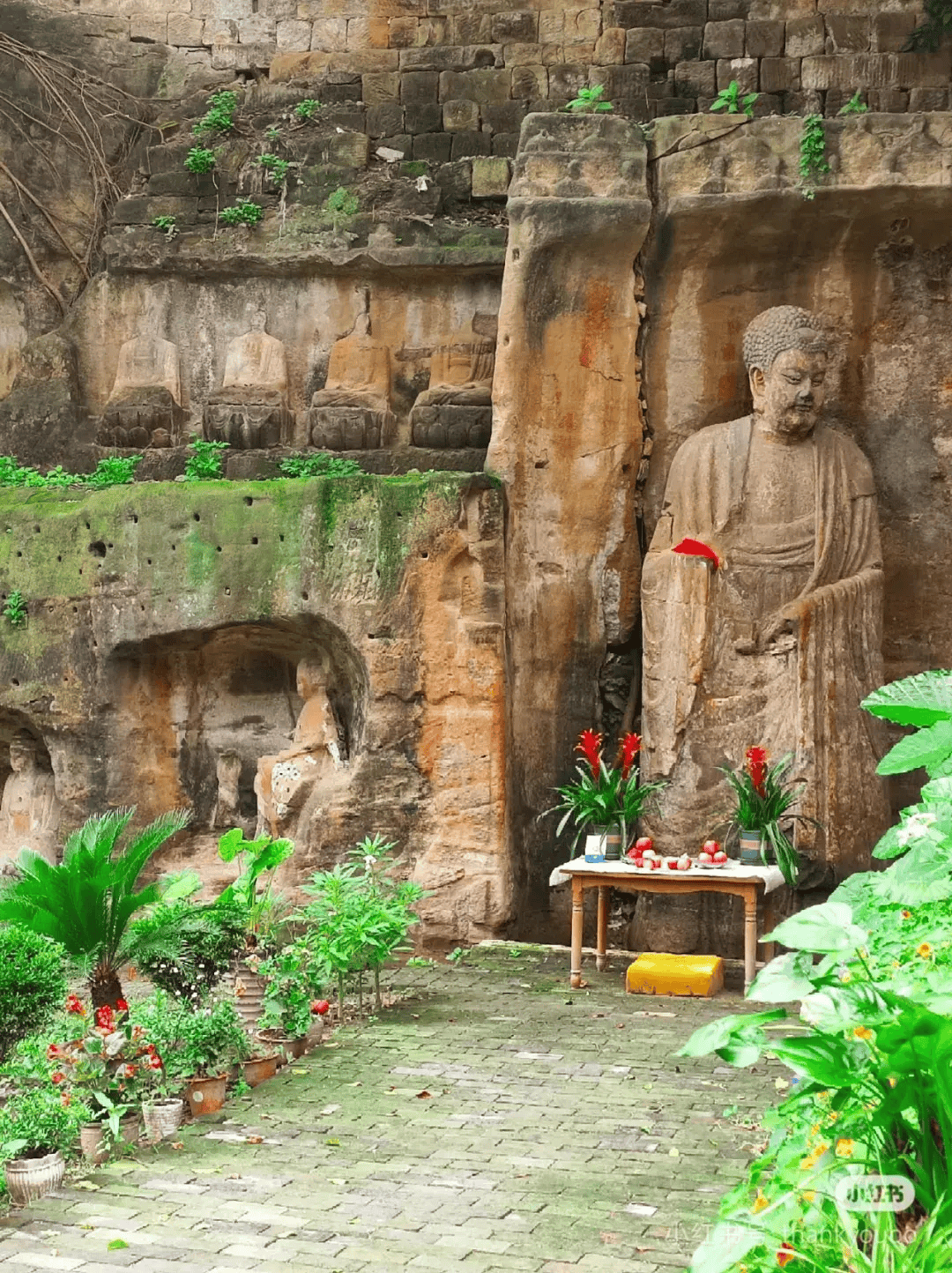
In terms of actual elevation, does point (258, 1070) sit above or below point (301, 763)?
below

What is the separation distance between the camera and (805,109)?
12258mm

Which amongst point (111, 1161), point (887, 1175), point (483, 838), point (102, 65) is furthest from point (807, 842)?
point (102, 65)

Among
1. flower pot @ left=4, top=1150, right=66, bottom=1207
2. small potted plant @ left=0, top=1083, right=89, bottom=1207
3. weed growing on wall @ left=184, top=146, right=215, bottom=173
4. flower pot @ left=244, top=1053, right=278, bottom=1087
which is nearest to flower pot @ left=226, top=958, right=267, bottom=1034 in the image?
flower pot @ left=244, top=1053, right=278, bottom=1087

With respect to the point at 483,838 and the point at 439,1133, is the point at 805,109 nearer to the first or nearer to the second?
the point at 483,838

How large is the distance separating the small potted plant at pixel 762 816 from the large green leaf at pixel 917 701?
302 centimetres

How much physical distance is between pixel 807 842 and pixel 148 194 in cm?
699

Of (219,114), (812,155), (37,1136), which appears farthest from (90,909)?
(219,114)

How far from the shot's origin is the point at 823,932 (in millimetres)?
3953

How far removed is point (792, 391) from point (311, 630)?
3.42m

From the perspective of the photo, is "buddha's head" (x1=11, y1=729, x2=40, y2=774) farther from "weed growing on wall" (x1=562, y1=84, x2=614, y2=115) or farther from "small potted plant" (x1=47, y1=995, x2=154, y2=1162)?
"weed growing on wall" (x1=562, y1=84, x2=614, y2=115)

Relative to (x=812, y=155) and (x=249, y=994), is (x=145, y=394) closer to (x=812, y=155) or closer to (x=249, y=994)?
(x=812, y=155)

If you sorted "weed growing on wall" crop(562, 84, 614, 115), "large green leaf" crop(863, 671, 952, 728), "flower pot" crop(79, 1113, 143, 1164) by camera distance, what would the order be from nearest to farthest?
"large green leaf" crop(863, 671, 952, 728)
"flower pot" crop(79, 1113, 143, 1164)
"weed growing on wall" crop(562, 84, 614, 115)

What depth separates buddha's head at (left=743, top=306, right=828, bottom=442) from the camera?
1037cm

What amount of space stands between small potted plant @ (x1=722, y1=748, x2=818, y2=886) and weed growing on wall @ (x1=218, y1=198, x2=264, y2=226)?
221 inches
